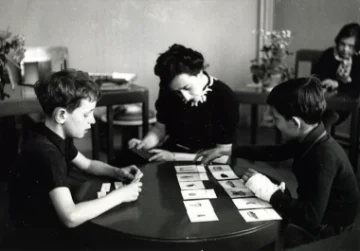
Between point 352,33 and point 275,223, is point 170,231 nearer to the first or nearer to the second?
point 275,223

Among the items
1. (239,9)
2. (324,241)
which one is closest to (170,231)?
(324,241)

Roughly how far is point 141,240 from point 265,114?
408 cm

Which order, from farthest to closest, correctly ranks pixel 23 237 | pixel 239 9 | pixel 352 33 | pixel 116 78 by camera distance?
pixel 239 9 < pixel 352 33 < pixel 116 78 < pixel 23 237

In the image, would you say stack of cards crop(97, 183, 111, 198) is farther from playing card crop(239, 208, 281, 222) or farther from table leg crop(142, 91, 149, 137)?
table leg crop(142, 91, 149, 137)

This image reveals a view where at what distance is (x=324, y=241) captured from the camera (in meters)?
1.26

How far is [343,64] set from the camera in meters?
3.78

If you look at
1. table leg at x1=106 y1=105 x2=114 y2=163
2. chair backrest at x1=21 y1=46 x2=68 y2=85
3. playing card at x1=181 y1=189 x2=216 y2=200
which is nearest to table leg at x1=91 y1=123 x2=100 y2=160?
table leg at x1=106 y1=105 x2=114 y2=163

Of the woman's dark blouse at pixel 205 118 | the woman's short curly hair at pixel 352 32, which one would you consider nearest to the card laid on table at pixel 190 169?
the woman's dark blouse at pixel 205 118

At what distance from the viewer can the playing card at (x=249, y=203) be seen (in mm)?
1470

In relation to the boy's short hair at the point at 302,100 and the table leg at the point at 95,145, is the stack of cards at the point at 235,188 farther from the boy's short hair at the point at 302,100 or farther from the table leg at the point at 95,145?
the table leg at the point at 95,145

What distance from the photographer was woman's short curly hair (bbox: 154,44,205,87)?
226cm

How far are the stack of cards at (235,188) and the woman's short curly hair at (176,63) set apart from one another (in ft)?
2.57

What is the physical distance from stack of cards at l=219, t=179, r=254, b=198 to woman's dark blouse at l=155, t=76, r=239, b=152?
770 mm

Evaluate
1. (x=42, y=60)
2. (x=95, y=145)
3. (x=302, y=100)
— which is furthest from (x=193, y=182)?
(x=42, y=60)
